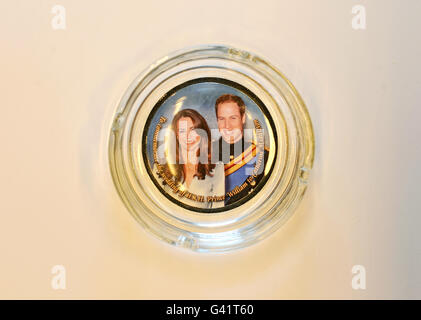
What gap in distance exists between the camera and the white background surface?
0.48m

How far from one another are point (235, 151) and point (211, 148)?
0.03 meters

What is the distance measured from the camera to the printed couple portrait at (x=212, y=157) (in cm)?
47

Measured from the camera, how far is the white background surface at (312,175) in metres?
0.48

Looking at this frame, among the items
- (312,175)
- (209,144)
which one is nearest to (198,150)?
(209,144)

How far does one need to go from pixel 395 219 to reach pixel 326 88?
192mm

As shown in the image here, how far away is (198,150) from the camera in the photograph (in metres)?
0.47

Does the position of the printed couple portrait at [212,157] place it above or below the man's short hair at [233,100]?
below

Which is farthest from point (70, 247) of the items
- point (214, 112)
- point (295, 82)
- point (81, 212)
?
point (295, 82)

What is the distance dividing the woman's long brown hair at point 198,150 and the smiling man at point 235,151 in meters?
0.01

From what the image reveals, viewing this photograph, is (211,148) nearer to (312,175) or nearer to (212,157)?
(212,157)

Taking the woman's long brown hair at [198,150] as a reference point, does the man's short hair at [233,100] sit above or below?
above

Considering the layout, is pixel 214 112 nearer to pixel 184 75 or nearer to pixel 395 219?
pixel 184 75

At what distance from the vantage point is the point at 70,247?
49 cm

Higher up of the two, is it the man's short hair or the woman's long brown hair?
the man's short hair
